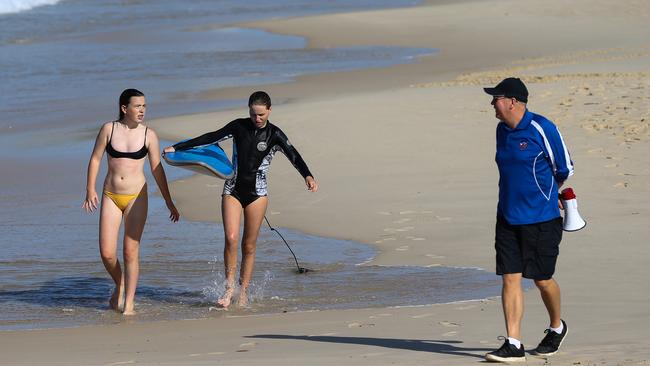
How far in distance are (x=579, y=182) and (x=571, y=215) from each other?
5.39 metres

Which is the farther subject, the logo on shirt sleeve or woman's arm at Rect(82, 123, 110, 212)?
woman's arm at Rect(82, 123, 110, 212)

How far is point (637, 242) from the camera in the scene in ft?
31.2

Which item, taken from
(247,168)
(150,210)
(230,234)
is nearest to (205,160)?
(247,168)

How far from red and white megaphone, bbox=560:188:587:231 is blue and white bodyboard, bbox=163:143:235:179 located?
2.66 m

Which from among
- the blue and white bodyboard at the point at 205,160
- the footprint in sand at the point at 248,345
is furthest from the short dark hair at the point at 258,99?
the footprint in sand at the point at 248,345

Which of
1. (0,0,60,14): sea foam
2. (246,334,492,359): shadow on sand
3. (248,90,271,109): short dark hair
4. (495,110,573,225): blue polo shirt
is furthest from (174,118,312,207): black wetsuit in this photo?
(0,0,60,14): sea foam

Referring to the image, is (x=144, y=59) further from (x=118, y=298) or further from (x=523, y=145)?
(x=523, y=145)

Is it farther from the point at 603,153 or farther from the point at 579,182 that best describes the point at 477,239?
the point at 603,153

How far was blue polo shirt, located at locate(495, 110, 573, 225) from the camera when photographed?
6348 mm

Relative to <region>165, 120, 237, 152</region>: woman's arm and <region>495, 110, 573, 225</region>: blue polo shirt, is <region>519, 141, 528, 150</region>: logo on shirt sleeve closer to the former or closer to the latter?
<region>495, 110, 573, 225</region>: blue polo shirt

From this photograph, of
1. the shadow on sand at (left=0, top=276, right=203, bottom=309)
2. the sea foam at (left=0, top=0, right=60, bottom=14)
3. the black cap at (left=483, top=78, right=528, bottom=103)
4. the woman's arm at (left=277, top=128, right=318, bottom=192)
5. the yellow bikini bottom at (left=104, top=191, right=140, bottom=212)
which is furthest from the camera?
the sea foam at (left=0, top=0, right=60, bottom=14)

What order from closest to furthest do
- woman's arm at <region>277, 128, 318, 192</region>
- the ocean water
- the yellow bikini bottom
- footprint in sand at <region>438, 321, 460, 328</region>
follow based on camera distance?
footprint in sand at <region>438, 321, 460, 328</region> < the yellow bikini bottom < woman's arm at <region>277, 128, 318, 192</region> < the ocean water

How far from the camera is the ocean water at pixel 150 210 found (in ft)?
28.6

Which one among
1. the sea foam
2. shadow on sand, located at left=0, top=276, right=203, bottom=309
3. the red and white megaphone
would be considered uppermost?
the sea foam
